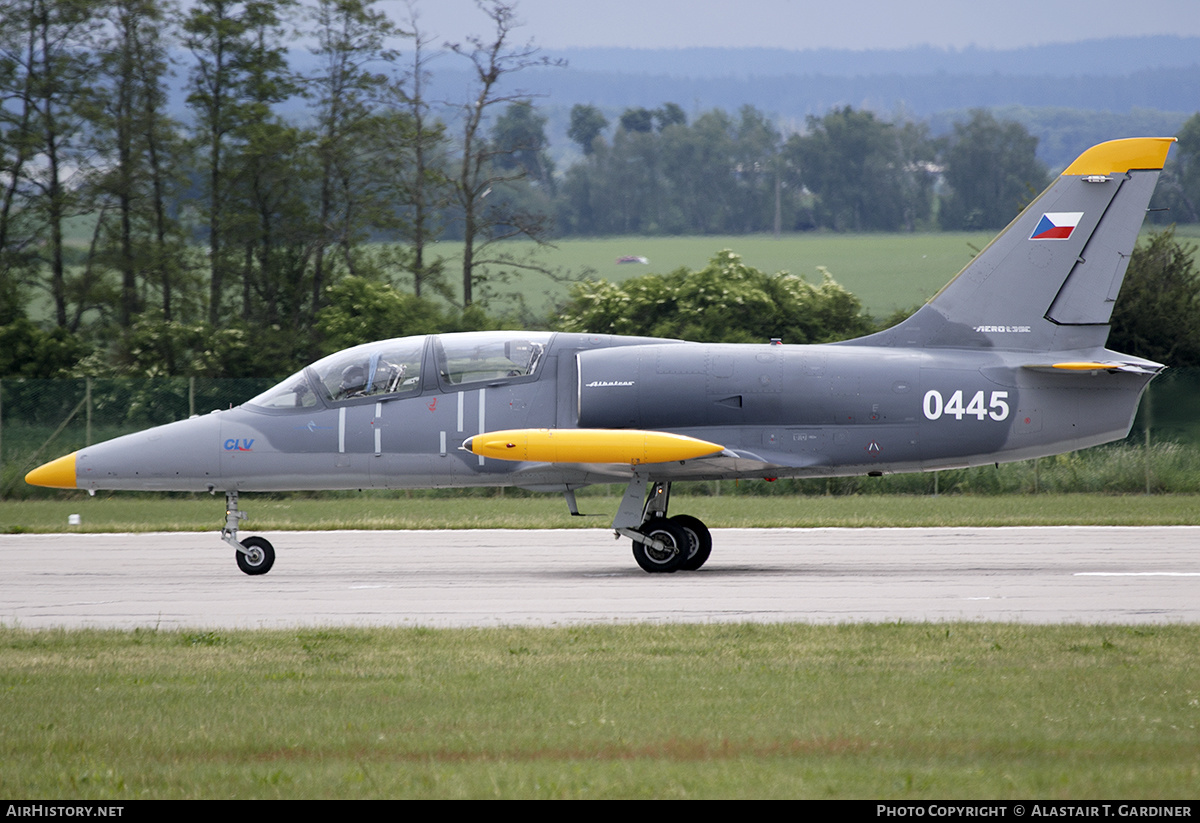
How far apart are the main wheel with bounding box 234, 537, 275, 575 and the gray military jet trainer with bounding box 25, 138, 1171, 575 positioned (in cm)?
2

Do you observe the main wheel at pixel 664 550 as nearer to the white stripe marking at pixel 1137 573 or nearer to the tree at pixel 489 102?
the white stripe marking at pixel 1137 573

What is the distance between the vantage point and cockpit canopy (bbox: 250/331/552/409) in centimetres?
1466

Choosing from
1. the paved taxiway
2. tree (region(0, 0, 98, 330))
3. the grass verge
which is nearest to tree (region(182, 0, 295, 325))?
tree (region(0, 0, 98, 330))

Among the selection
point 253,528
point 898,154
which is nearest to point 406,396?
point 253,528

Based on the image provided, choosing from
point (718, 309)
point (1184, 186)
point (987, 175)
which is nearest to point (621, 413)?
point (718, 309)

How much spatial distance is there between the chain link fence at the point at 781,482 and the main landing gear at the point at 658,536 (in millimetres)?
12682

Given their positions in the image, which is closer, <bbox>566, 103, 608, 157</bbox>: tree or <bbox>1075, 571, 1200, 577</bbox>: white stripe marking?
<bbox>1075, 571, 1200, 577</bbox>: white stripe marking

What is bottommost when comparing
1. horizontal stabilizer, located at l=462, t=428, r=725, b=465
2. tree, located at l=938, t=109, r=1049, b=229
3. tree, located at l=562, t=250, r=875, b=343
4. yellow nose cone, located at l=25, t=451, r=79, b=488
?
yellow nose cone, located at l=25, t=451, r=79, b=488

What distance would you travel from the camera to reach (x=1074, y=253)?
14.4 metres

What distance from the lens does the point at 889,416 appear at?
1431cm

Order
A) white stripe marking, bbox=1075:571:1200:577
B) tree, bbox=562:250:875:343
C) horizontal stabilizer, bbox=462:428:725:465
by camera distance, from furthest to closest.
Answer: tree, bbox=562:250:875:343 < horizontal stabilizer, bbox=462:428:725:465 < white stripe marking, bbox=1075:571:1200:577

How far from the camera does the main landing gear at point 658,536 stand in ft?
47.5

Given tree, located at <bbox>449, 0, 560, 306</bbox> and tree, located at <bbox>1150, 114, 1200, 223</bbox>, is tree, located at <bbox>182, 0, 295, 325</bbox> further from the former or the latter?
tree, located at <bbox>1150, 114, 1200, 223</bbox>

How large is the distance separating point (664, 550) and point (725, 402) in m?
1.91
